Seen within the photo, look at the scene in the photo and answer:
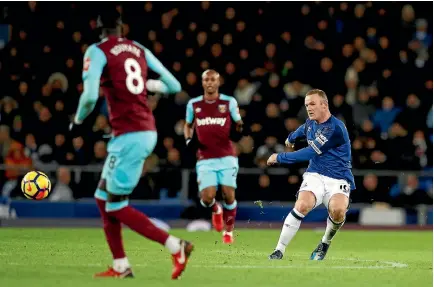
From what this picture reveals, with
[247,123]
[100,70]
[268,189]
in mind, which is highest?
[100,70]

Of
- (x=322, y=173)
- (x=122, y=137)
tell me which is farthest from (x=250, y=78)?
(x=122, y=137)

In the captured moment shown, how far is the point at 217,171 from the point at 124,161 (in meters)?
5.88

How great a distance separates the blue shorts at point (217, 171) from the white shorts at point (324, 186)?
3244mm

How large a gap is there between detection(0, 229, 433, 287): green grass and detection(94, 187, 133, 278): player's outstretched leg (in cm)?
14

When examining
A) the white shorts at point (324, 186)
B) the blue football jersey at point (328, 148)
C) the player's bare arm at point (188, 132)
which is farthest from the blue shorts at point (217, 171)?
the white shorts at point (324, 186)

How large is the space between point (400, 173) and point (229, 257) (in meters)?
7.83

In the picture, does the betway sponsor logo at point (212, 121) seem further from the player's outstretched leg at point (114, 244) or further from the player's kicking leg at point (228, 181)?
the player's outstretched leg at point (114, 244)

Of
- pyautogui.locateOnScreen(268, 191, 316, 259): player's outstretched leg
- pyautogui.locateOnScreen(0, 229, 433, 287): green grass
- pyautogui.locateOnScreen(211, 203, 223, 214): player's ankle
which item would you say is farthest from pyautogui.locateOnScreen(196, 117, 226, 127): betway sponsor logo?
pyautogui.locateOnScreen(268, 191, 316, 259): player's outstretched leg

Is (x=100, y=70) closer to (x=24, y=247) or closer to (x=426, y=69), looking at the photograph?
(x=24, y=247)

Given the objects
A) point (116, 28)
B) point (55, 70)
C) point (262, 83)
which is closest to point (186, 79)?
point (262, 83)

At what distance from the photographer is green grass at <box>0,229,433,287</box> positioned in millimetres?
8039

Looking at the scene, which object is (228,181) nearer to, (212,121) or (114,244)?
(212,121)

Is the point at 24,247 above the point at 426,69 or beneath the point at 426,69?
beneath

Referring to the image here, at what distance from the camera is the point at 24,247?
1155 cm
